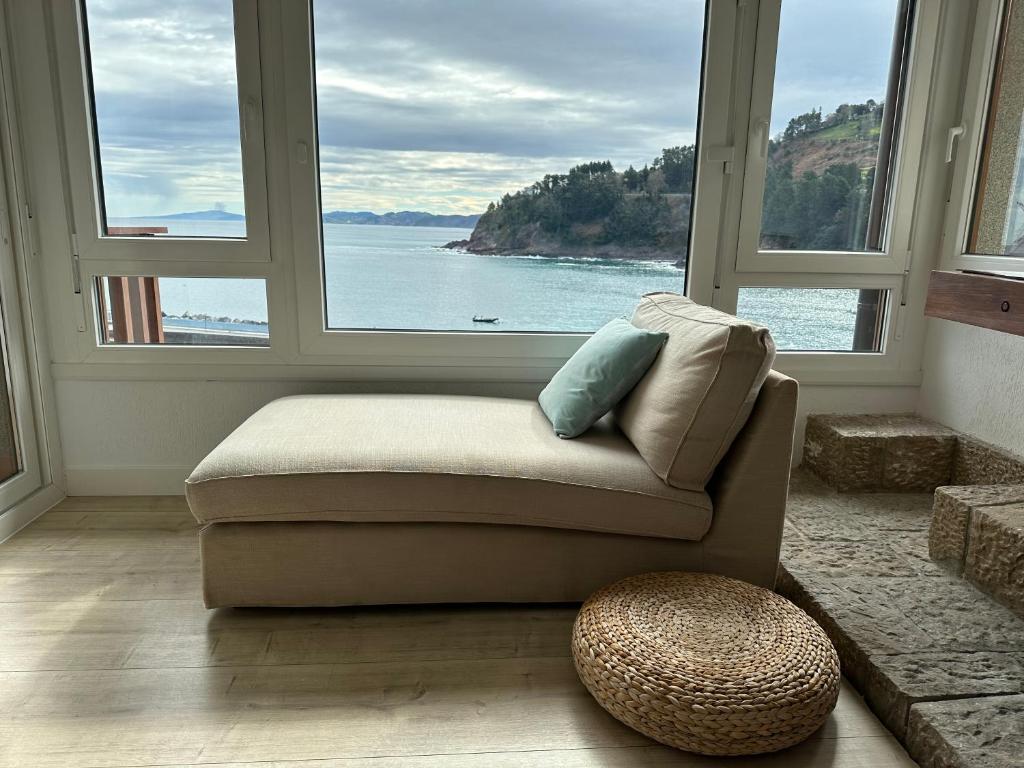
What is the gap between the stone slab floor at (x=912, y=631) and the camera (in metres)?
1.37

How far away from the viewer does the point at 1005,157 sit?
7.69ft

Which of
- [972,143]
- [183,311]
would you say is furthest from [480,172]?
[972,143]

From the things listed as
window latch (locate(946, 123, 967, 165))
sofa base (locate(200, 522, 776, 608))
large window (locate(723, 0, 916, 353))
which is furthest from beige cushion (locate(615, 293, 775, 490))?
window latch (locate(946, 123, 967, 165))

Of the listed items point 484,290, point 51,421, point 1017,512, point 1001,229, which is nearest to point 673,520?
point 1017,512

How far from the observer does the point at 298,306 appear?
258cm

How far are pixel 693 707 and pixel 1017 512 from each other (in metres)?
1.10

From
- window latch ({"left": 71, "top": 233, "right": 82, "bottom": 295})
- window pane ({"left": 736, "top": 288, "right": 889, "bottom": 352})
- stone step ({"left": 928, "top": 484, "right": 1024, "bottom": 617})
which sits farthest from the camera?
window pane ({"left": 736, "top": 288, "right": 889, "bottom": 352})

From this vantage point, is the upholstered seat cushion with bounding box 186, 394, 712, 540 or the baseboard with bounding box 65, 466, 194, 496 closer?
the upholstered seat cushion with bounding box 186, 394, 712, 540

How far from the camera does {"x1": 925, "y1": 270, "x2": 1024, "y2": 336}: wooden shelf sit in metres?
1.79

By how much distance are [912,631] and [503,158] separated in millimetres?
2006

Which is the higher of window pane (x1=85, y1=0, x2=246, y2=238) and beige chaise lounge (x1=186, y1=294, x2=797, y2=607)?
window pane (x1=85, y1=0, x2=246, y2=238)

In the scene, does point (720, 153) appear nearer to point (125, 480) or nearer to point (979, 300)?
point (979, 300)

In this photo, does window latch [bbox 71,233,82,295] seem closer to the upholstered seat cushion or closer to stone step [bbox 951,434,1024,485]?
the upholstered seat cushion

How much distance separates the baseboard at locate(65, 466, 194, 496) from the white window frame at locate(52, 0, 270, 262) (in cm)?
82
